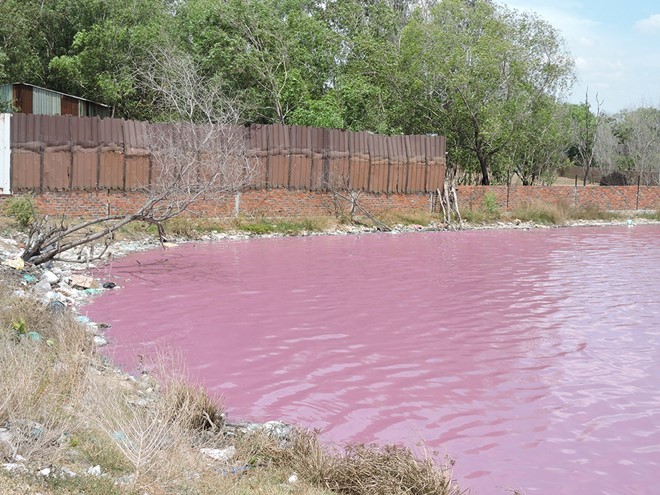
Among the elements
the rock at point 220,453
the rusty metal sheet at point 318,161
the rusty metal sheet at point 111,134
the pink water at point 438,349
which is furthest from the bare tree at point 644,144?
the rock at point 220,453

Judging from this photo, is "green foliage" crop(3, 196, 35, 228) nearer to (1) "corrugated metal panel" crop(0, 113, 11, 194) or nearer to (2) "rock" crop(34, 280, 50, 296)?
(1) "corrugated metal panel" crop(0, 113, 11, 194)

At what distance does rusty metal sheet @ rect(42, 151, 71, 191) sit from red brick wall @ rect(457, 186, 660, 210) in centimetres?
1322

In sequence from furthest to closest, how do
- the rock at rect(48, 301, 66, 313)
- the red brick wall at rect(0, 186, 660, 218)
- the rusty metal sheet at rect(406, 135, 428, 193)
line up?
the rusty metal sheet at rect(406, 135, 428, 193) → the red brick wall at rect(0, 186, 660, 218) → the rock at rect(48, 301, 66, 313)

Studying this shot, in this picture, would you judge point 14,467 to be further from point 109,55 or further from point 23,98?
point 109,55

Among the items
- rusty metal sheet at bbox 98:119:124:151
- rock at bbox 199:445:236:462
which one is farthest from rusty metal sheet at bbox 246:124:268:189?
rock at bbox 199:445:236:462

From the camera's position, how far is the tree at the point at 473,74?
87.8 ft

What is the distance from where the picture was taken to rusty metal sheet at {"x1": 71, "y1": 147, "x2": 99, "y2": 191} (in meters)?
18.5

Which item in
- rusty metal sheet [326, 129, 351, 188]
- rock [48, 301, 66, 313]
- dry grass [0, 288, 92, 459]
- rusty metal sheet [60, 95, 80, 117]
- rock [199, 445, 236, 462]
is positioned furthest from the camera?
rusty metal sheet [60, 95, 80, 117]

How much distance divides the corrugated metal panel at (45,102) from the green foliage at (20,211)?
7.75 metres

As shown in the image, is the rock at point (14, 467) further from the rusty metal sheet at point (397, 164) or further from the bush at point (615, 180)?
the bush at point (615, 180)

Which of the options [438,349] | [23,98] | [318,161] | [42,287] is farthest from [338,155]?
[438,349]

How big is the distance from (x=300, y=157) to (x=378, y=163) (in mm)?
3005

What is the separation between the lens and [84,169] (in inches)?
733

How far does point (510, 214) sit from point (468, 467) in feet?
72.8
